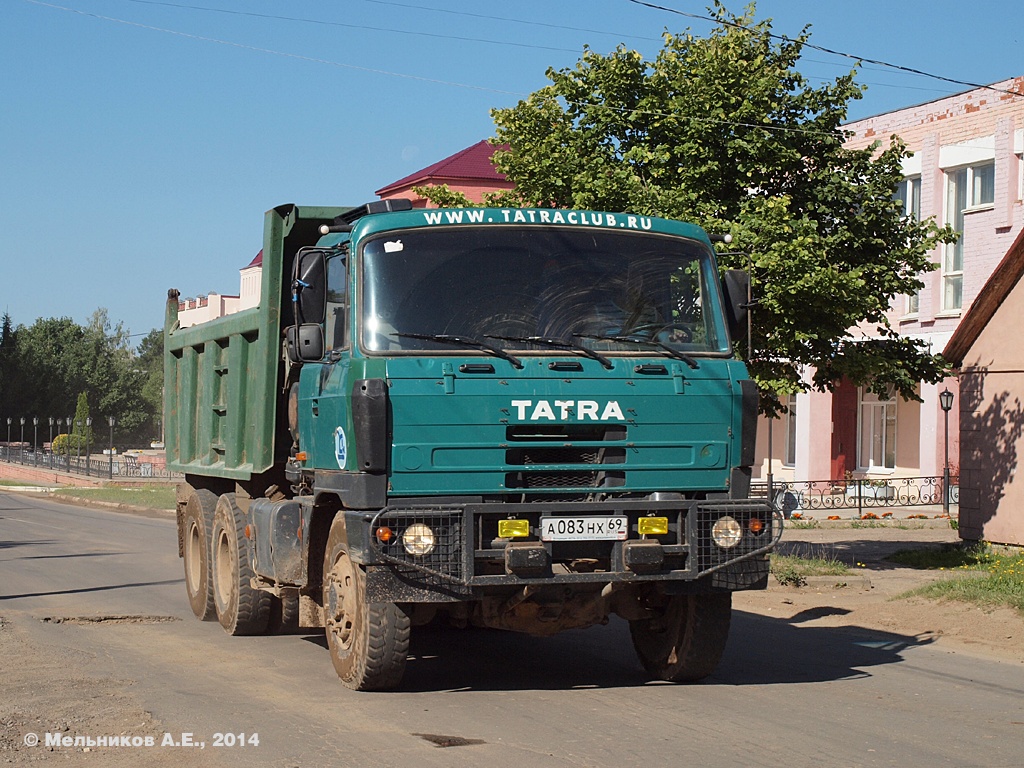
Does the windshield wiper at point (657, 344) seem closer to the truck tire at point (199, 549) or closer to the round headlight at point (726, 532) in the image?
the round headlight at point (726, 532)

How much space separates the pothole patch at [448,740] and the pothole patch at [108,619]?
5762 millimetres

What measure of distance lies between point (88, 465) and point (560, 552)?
56.6 meters

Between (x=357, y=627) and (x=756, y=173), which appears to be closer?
(x=357, y=627)

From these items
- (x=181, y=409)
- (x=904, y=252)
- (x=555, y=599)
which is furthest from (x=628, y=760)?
(x=904, y=252)

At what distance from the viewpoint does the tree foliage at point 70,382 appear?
10356 centimetres

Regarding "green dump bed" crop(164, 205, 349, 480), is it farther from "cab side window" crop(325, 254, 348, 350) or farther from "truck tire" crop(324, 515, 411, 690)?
"truck tire" crop(324, 515, 411, 690)

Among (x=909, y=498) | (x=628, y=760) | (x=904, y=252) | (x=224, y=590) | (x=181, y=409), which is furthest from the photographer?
(x=909, y=498)

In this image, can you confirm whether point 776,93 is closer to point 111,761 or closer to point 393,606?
point 393,606

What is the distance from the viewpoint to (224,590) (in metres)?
11.0

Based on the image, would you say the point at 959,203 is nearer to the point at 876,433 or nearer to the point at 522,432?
the point at 876,433

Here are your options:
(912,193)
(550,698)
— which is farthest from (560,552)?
(912,193)

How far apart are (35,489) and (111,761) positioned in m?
50.8

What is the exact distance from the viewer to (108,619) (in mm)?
11781

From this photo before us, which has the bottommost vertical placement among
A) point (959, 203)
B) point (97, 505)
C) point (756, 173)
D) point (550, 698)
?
point (97, 505)
